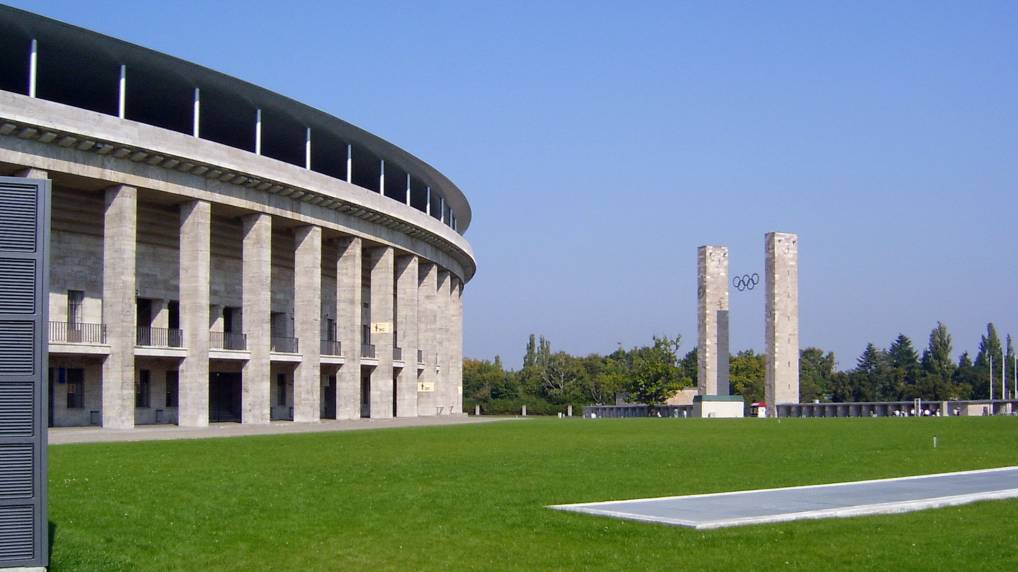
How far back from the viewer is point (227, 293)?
180 ft

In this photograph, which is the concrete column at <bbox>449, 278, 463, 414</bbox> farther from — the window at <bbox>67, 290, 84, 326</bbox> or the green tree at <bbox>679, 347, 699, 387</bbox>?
the green tree at <bbox>679, 347, 699, 387</bbox>

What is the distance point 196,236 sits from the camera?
4556cm

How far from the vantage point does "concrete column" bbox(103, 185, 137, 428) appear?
41.8m

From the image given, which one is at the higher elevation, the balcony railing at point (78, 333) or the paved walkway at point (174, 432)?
the balcony railing at point (78, 333)

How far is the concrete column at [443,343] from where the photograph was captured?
236 feet

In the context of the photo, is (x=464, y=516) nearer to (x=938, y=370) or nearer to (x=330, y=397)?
(x=330, y=397)

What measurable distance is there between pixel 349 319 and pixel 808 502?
44100 millimetres

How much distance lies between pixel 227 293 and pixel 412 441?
25.6m

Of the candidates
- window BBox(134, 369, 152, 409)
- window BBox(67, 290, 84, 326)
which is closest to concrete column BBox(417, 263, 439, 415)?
window BBox(134, 369, 152, 409)

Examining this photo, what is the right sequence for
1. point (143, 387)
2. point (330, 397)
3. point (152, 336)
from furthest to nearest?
point (330, 397) → point (143, 387) → point (152, 336)

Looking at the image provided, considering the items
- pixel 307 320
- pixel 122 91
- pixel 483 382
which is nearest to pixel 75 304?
pixel 122 91

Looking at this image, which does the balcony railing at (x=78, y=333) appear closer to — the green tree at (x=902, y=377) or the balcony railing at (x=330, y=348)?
the balcony railing at (x=330, y=348)

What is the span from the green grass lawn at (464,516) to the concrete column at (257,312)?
22686 mm

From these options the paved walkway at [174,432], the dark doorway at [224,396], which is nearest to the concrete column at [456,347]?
the dark doorway at [224,396]
